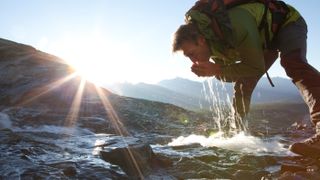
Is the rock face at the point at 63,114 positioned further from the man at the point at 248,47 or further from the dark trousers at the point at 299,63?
the dark trousers at the point at 299,63

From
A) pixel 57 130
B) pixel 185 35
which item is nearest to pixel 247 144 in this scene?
pixel 185 35

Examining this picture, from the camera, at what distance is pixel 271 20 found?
198 inches

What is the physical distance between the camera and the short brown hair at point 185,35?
452 cm

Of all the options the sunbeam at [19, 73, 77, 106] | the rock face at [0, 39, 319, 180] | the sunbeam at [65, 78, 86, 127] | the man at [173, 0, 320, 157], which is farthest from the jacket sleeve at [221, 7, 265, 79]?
the sunbeam at [19, 73, 77, 106]

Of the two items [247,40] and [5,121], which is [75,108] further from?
[247,40]

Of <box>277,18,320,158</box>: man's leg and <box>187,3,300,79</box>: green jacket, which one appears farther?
<box>277,18,320,158</box>: man's leg

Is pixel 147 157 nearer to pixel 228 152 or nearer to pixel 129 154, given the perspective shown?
pixel 129 154

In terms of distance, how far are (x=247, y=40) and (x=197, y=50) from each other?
2.02ft

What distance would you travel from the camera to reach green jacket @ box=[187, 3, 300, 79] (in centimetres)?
436

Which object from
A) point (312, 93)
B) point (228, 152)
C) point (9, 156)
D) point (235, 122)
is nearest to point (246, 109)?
point (235, 122)

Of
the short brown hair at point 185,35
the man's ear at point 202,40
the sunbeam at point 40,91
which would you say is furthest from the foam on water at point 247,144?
the sunbeam at point 40,91

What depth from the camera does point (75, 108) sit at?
1030cm

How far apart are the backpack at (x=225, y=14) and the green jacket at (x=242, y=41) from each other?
0.19 ft

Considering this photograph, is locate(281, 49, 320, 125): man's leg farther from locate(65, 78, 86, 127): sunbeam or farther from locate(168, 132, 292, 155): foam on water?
locate(65, 78, 86, 127): sunbeam
